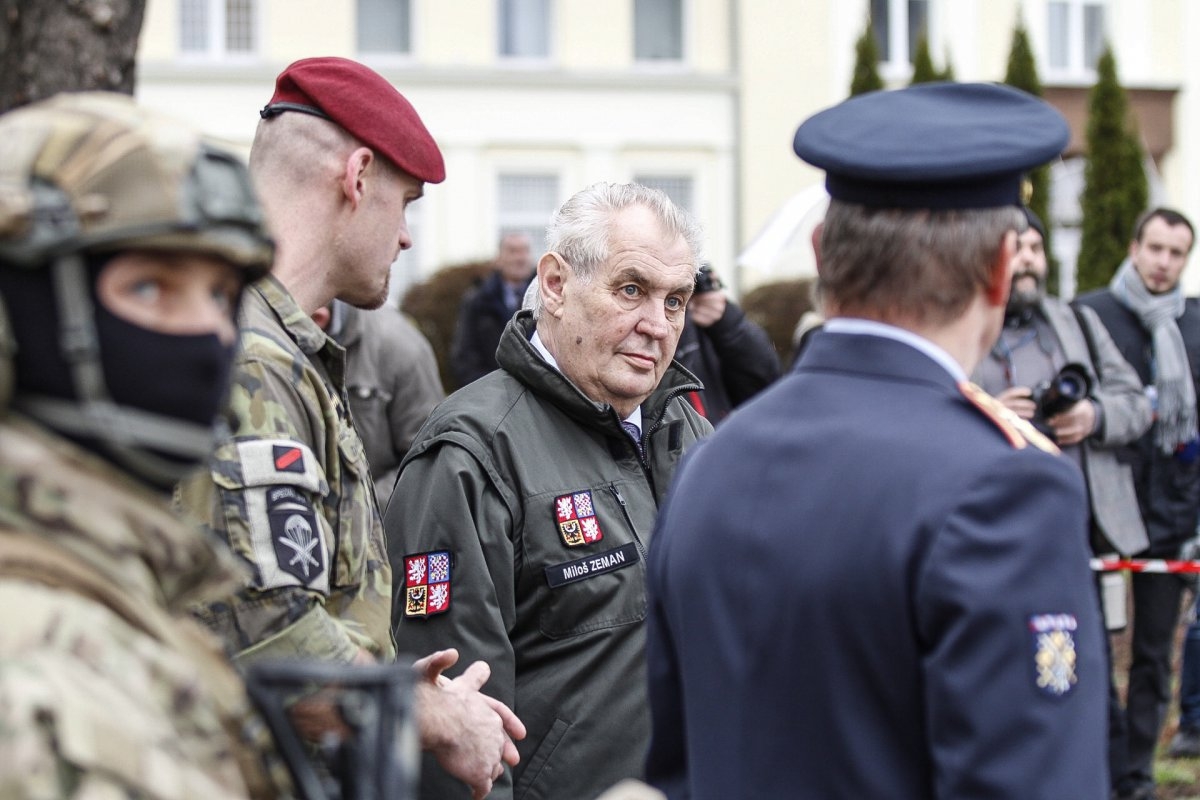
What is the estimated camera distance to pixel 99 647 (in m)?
1.33

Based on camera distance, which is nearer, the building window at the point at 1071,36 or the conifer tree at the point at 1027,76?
the conifer tree at the point at 1027,76

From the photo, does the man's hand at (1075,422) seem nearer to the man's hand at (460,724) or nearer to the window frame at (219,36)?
the man's hand at (460,724)

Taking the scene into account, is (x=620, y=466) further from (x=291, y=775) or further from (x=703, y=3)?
(x=703, y=3)

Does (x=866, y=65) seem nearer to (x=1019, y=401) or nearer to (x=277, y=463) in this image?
(x=1019, y=401)

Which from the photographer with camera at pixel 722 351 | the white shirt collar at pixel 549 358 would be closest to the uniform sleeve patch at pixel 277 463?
the white shirt collar at pixel 549 358

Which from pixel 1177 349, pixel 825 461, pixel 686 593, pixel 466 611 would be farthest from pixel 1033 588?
pixel 1177 349

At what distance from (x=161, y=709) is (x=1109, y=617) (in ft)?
16.5

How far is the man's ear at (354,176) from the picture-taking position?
9.16ft

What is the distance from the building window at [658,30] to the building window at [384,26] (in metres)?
3.00

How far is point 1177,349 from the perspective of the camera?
6.42 metres

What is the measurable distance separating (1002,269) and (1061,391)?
3.77 meters

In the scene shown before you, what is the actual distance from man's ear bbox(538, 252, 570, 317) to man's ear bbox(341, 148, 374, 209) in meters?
0.72

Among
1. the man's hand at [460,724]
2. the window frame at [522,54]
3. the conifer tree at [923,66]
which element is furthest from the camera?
the window frame at [522,54]

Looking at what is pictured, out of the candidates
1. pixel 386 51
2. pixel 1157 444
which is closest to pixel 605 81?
pixel 386 51
